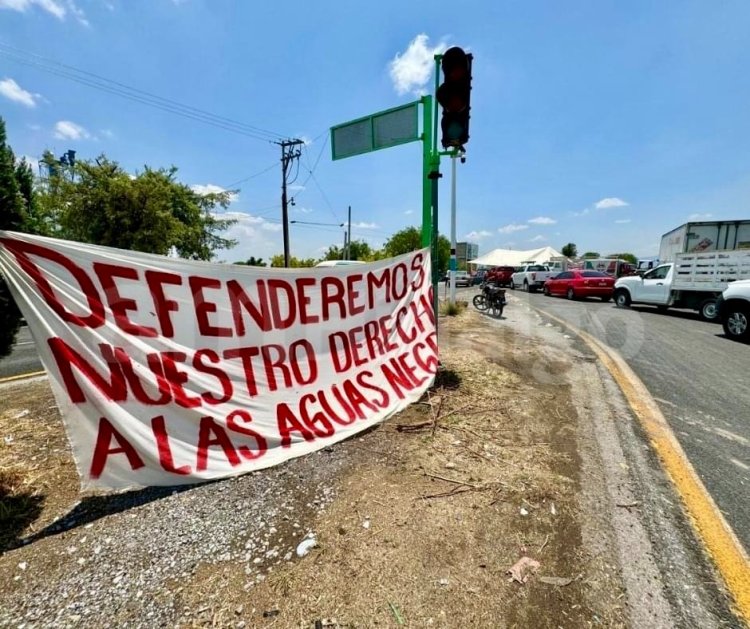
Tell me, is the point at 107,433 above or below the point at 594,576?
above

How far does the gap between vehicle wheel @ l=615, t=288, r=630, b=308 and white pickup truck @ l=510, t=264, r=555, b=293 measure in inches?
355

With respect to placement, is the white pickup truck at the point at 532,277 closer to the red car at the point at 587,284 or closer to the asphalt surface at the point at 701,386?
the red car at the point at 587,284

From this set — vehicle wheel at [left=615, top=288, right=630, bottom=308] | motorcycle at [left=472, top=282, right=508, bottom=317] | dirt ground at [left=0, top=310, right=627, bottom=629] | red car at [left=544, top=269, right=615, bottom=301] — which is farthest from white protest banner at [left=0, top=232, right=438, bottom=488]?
red car at [left=544, top=269, right=615, bottom=301]

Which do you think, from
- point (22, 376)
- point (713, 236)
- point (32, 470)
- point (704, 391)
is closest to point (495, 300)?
point (704, 391)

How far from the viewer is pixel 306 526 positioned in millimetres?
2100

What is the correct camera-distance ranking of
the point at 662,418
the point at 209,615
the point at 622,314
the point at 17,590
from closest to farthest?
the point at 209,615 → the point at 17,590 → the point at 662,418 → the point at 622,314

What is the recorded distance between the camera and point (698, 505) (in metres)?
2.32

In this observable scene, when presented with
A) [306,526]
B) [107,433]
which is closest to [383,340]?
[306,526]

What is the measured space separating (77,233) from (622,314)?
75.1 ft

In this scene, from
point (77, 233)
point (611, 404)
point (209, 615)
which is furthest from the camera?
point (77, 233)

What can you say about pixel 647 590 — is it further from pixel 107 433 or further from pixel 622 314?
pixel 622 314

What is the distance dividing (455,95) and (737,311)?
29.9 feet

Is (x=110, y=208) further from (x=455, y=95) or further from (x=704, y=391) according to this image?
(x=704, y=391)

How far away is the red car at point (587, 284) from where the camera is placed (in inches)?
675
